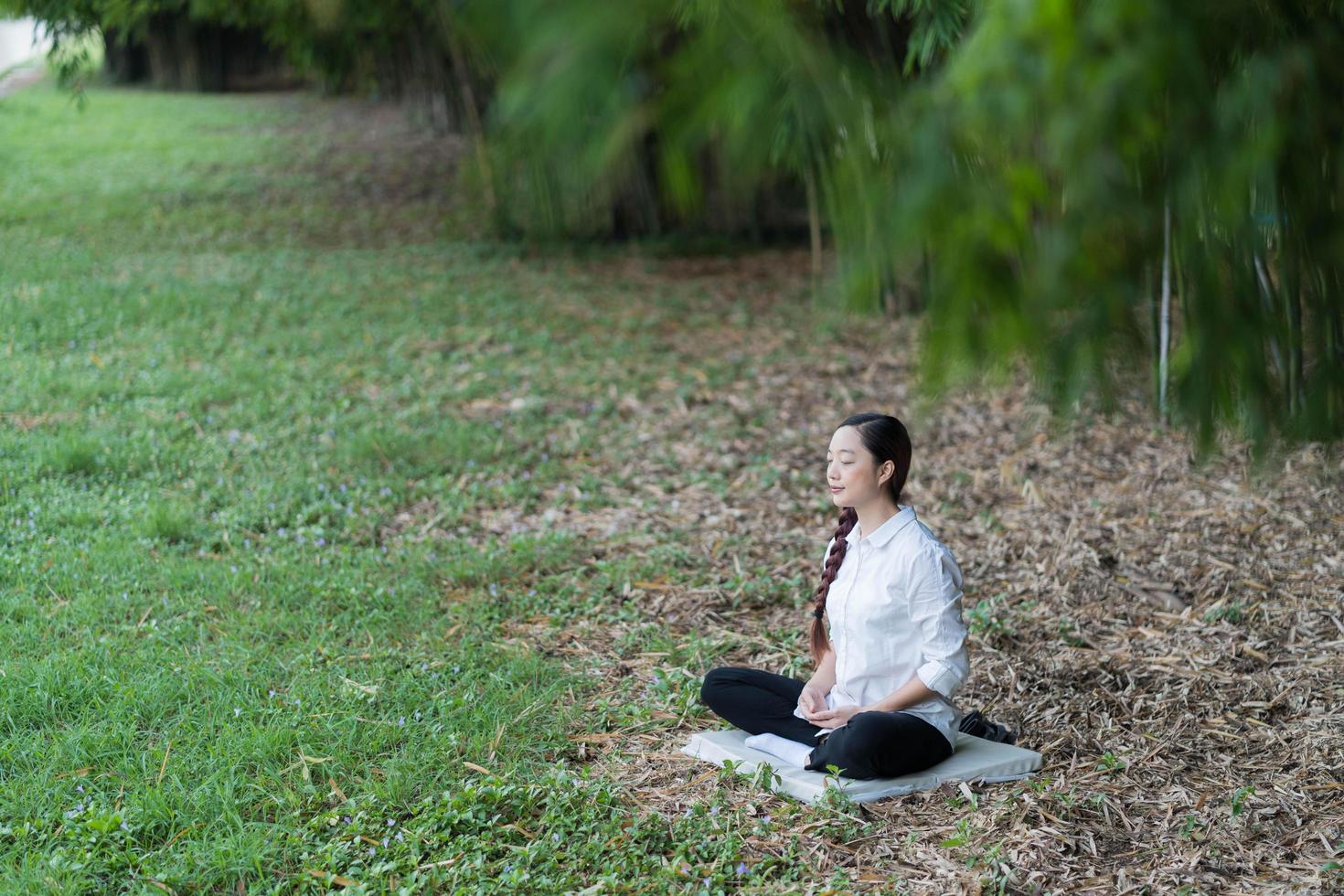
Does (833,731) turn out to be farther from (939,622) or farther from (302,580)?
(302,580)

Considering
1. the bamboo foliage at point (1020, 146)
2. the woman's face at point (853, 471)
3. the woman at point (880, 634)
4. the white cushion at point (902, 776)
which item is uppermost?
the bamboo foliage at point (1020, 146)

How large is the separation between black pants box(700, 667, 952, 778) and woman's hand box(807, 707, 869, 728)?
0.04 meters

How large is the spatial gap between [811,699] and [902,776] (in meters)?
0.31

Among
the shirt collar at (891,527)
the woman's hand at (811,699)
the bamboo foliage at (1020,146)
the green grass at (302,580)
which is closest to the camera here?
the bamboo foliage at (1020,146)

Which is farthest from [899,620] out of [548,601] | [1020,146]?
[1020,146]

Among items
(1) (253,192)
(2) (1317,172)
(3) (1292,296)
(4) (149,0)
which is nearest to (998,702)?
(3) (1292,296)

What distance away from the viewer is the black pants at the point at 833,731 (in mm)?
3086

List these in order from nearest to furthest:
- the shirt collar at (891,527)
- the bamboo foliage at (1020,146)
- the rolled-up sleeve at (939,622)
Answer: the bamboo foliage at (1020,146) < the rolled-up sleeve at (939,622) < the shirt collar at (891,527)

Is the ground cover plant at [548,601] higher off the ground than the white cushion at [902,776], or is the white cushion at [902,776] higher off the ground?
the ground cover plant at [548,601]

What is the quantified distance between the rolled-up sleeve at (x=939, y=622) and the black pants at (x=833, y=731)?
127 mm

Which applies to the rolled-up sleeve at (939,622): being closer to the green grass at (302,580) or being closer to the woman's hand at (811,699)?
the woman's hand at (811,699)

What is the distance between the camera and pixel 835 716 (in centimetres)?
325

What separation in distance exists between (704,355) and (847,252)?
6.13 meters

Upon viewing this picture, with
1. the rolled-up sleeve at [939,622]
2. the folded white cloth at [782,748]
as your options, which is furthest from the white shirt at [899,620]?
the folded white cloth at [782,748]
